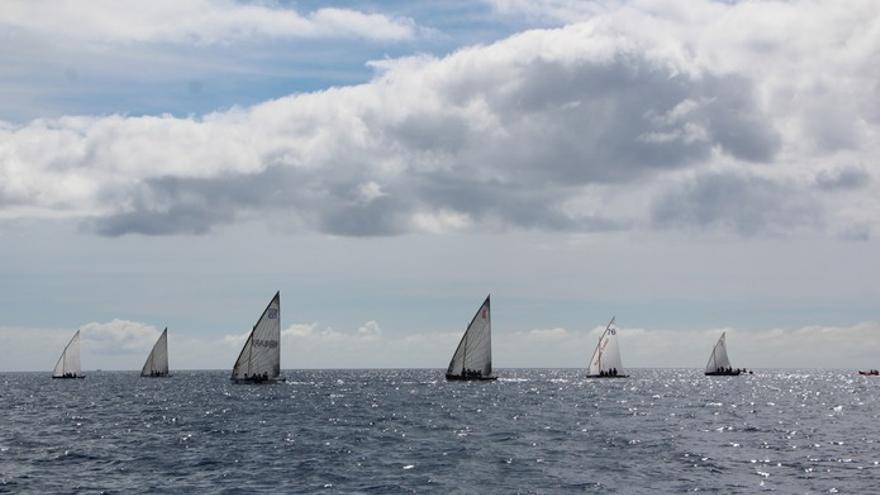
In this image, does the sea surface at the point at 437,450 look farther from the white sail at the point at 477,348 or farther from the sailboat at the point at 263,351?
the white sail at the point at 477,348

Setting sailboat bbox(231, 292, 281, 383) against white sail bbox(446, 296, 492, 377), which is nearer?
sailboat bbox(231, 292, 281, 383)

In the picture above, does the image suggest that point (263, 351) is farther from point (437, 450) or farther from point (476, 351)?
point (437, 450)

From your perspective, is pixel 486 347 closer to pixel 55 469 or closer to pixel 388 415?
pixel 388 415

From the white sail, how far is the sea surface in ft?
143

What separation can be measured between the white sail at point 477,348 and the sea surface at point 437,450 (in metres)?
43.7

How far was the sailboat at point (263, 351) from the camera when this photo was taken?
161250mm

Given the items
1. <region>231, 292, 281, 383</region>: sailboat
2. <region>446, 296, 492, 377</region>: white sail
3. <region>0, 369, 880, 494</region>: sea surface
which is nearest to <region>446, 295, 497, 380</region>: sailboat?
<region>446, 296, 492, 377</region>: white sail

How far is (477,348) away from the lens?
173 m

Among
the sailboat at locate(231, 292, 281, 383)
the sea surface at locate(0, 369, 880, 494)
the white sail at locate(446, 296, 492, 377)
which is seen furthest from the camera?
the white sail at locate(446, 296, 492, 377)

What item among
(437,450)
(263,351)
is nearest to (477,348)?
(263,351)

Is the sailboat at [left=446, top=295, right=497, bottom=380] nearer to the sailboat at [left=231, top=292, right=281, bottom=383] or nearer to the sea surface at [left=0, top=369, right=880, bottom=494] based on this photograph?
the sailboat at [left=231, top=292, right=281, bottom=383]

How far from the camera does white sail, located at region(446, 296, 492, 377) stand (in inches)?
6614

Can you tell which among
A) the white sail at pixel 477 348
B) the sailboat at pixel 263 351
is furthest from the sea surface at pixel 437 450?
the white sail at pixel 477 348

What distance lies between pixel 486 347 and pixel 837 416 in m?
69.3
